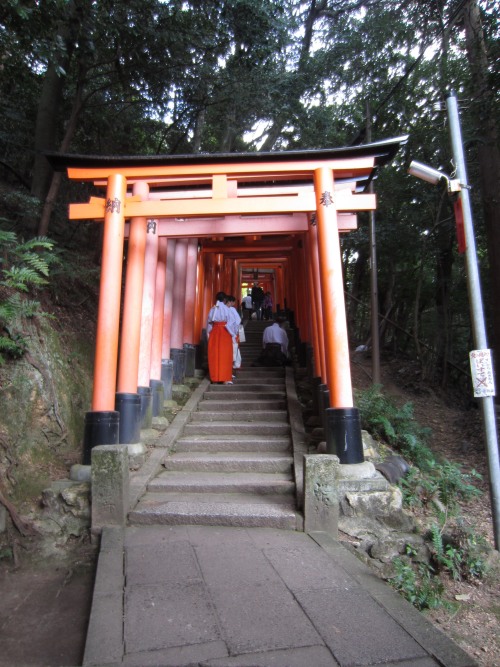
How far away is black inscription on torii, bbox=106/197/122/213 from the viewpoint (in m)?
5.49

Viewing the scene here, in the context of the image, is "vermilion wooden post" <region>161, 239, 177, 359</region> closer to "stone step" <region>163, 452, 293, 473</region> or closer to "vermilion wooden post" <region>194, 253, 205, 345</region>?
"vermilion wooden post" <region>194, 253, 205, 345</region>

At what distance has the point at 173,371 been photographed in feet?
27.0

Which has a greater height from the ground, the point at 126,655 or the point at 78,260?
the point at 78,260

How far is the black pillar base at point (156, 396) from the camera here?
6715mm

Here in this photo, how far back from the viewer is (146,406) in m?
6.20

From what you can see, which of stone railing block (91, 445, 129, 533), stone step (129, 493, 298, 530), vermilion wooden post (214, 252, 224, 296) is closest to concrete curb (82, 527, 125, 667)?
stone railing block (91, 445, 129, 533)

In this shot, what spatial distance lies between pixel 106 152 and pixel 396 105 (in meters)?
7.51

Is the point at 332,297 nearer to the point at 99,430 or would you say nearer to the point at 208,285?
the point at 99,430

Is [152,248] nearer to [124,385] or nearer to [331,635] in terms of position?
[124,385]

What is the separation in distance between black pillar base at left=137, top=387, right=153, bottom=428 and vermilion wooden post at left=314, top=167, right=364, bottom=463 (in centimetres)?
261

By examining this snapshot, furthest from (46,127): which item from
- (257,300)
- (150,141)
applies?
(257,300)

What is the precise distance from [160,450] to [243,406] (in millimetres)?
1962

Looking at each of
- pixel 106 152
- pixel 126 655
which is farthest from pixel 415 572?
pixel 106 152

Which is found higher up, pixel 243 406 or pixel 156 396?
pixel 156 396
